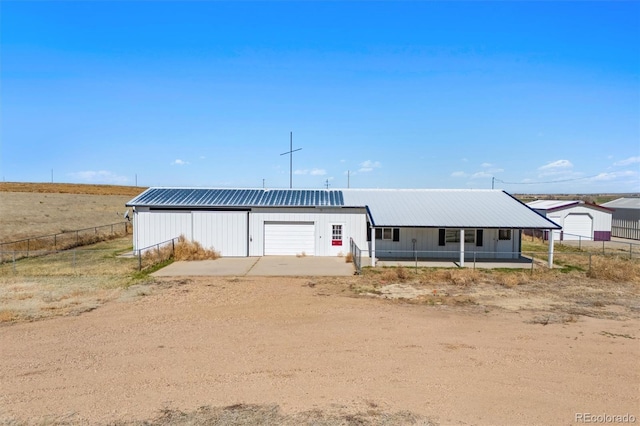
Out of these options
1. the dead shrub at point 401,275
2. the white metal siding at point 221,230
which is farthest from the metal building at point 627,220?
the white metal siding at point 221,230

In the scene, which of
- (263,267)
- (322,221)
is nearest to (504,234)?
(322,221)

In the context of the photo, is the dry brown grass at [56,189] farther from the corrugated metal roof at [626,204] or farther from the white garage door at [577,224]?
the corrugated metal roof at [626,204]

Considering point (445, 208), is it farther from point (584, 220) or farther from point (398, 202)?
point (584, 220)

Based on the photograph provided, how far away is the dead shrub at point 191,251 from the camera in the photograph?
23.8 metres

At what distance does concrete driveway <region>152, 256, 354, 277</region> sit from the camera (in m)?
19.5

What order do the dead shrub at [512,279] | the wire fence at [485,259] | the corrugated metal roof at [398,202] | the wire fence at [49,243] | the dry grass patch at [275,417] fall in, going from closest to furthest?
the dry grass patch at [275,417] → the dead shrub at [512,279] → the wire fence at [485,259] → the corrugated metal roof at [398,202] → the wire fence at [49,243]

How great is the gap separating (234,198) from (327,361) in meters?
19.6

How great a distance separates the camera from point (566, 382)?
304 inches

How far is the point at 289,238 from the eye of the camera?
26219 millimetres

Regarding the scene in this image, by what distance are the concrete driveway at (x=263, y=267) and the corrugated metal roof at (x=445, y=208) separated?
3.45 m

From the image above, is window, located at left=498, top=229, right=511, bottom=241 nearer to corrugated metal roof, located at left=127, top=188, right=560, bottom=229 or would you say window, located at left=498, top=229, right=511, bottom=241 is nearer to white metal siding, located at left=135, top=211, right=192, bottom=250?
corrugated metal roof, located at left=127, top=188, right=560, bottom=229

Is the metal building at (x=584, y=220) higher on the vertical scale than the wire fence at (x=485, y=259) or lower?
higher

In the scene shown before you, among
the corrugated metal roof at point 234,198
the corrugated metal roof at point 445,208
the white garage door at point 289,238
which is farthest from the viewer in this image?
the white garage door at point 289,238

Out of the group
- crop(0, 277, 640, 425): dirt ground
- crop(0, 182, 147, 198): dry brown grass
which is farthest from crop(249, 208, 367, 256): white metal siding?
crop(0, 182, 147, 198): dry brown grass
